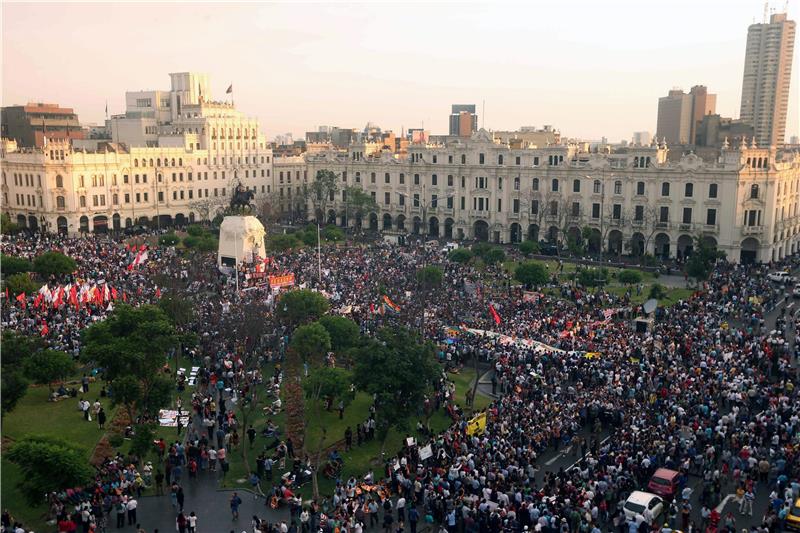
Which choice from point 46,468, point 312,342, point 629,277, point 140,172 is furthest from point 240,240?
point 46,468

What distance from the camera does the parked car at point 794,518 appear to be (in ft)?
72.9

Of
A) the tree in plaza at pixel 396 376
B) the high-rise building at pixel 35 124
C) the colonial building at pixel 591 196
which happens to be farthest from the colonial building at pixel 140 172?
the tree in plaza at pixel 396 376

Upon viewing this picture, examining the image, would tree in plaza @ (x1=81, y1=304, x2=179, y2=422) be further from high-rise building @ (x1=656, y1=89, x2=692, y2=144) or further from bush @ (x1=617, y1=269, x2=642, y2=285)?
high-rise building @ (x1=656, y1=89, x2=692, y2=144)

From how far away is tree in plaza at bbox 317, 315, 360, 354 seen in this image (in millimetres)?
36500

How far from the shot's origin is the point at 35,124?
4220 inches

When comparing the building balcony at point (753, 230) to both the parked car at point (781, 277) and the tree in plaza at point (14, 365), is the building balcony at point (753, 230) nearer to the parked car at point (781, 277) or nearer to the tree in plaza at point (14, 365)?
the parked car at point (781, 277)

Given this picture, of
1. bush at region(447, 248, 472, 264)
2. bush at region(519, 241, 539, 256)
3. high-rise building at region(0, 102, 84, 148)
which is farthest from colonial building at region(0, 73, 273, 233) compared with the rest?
bush at region(519, 241, 539, 256)

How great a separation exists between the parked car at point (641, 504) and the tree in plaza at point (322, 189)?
75.4m

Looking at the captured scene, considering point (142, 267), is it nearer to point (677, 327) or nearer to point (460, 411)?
point (460, 411)

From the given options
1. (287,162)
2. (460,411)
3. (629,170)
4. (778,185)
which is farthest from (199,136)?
(460,411)

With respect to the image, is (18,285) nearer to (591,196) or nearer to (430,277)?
(430,277)

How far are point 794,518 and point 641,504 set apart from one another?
4.42 meters

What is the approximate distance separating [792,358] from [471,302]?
18856 millimetres

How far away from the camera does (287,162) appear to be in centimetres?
10675
